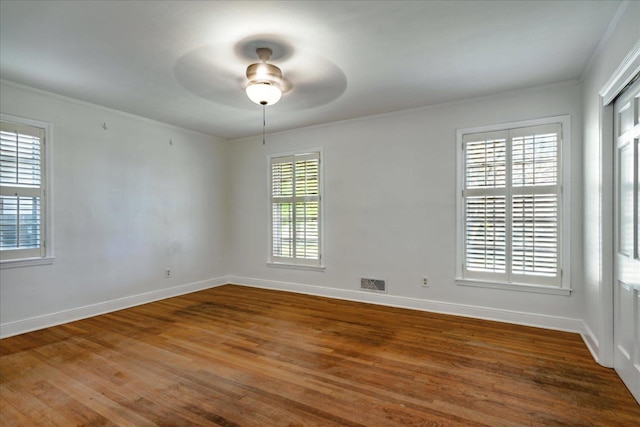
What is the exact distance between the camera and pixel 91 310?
411 centimetres

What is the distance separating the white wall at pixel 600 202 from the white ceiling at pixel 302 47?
0.18 metres

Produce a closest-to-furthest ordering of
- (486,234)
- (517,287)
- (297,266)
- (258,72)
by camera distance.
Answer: (258,72)
(517,287)
(486,234)
(297,266)

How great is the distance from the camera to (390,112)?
4.50 metres

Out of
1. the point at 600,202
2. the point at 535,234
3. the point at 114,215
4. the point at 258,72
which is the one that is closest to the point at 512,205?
the point at 535,234

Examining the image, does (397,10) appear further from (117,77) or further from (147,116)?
(147,116)

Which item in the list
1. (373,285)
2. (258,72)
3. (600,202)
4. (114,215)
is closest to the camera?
(600,202)

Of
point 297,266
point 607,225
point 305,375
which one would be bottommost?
point 305,375

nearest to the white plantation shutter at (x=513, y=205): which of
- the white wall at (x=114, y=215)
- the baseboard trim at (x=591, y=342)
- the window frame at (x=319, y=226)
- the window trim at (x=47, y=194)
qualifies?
the baseboard trim at (x=591, y=342)

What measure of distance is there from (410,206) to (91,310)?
4.21 meters

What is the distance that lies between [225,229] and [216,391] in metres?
3.98

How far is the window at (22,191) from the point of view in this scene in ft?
11.3

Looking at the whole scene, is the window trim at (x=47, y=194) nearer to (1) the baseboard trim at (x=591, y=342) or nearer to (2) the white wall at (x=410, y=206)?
(2) the white wall at (x=410, y=206)

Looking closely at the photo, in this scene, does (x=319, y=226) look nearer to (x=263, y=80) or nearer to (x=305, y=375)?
(x=263, y=80)

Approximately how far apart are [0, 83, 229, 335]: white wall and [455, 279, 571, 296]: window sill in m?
4.08
